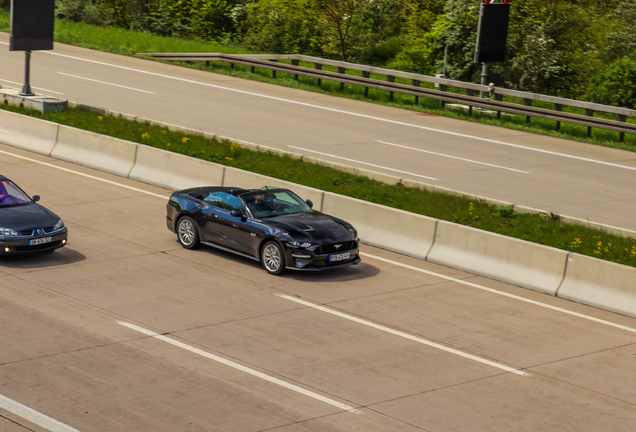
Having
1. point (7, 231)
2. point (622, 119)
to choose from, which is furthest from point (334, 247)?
point (622, 119)

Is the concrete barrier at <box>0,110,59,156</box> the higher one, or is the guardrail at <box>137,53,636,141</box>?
the guardrail at <box>137,53,636,141</box>

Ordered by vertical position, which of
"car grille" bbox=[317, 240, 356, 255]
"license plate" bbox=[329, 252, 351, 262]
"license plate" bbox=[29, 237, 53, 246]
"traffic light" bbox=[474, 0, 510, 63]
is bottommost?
"license plate" bbox=[29, 237, 53, 246]

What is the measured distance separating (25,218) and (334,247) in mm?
5015

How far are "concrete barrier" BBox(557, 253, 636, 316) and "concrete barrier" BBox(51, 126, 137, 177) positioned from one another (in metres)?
11.0

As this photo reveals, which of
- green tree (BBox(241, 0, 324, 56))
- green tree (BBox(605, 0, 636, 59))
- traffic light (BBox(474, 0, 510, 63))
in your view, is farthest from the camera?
green tree (BBox(241, 0, 324, 56))

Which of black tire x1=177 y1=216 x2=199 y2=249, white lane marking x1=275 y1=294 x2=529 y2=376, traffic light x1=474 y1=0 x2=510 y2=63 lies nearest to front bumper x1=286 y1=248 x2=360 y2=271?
white lane marking x1=275 y1=294 x2=529 y2=376

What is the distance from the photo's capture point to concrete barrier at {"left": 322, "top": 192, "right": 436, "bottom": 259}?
16078mm

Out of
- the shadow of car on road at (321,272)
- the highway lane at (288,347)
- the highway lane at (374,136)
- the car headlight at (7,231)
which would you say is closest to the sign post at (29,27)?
the highway lane at (374,136)

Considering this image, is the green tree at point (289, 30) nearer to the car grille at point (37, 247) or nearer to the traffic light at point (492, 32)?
the traffic light at point (492, 32)

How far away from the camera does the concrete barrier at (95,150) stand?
2107 cm

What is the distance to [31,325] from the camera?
1112 centimetres

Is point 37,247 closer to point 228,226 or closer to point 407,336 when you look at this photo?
point 228,226

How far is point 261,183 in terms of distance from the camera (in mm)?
18375

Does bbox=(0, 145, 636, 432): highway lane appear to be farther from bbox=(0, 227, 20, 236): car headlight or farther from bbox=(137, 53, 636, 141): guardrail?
bbox=(137, 53, 636, 141): guardrail
